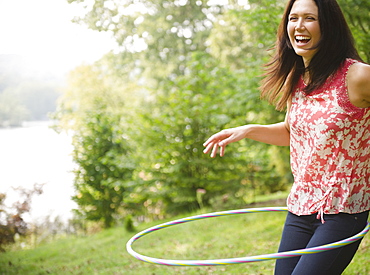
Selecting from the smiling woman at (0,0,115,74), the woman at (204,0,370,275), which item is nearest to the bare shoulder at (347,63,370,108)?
the woman at (204,0,370,275)

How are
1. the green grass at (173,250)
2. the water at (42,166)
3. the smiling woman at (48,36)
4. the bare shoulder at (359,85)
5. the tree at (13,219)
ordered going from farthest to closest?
the smiling woman at (48,36)
the water at (42,166)
the tree at (13,219)
the green grass at (173,250)
the bare shoulder at (359,85)

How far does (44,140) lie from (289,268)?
Answer: 9573 mm

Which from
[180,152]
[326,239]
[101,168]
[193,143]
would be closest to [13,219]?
[101,168]

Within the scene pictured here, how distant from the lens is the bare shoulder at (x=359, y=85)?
70.4 inches

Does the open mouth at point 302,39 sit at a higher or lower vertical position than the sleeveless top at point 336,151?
higher

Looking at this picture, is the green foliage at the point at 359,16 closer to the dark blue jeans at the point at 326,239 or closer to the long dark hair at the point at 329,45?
the long dark hair at the point at 329,45

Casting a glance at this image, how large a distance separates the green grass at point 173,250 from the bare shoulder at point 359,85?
9.88 ft

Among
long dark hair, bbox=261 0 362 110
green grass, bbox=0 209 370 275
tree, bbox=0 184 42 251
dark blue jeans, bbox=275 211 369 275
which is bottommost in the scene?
green grass, bbox=0 209 370 275

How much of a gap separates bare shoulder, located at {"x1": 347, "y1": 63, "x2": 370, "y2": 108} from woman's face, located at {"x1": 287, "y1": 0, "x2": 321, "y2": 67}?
223mm

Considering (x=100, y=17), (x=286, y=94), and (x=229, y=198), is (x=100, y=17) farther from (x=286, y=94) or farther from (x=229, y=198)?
(x=286, y=94)

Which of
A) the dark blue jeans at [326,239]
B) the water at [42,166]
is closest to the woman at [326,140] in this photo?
the dark blue jeans at [326,239]

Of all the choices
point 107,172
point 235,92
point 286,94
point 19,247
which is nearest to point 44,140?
point 107,172

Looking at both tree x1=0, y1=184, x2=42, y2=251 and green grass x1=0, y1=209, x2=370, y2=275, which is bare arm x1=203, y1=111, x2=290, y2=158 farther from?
tree x1=0, y1=184, x2=42, y2=251

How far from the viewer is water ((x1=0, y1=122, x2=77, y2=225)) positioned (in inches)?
302
